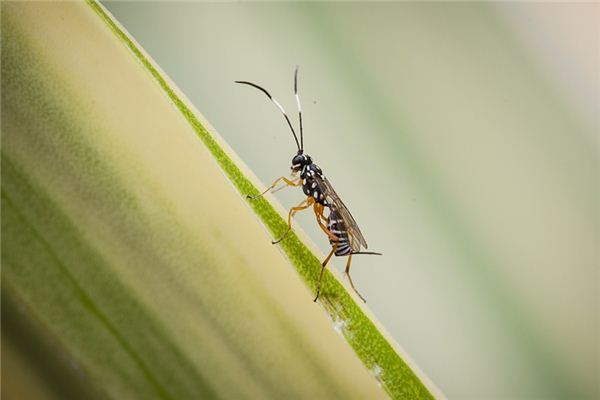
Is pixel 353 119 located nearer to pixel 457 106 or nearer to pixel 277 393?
pixel 457 106

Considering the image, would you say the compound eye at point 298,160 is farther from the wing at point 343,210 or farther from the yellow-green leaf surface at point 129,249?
the yellow-green leaf surface at point 129,249

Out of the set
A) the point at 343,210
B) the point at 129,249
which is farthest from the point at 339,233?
the point at 129,249

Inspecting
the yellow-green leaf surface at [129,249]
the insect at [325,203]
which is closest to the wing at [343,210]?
the insect at [325,203]

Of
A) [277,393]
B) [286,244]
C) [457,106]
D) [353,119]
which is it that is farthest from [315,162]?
[277,393]

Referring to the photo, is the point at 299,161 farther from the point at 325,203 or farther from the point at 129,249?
the point at 129,249

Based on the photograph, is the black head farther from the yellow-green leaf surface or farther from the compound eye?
the yellow-green leaf surface

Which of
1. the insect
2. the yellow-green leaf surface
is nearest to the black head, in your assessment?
the insect
